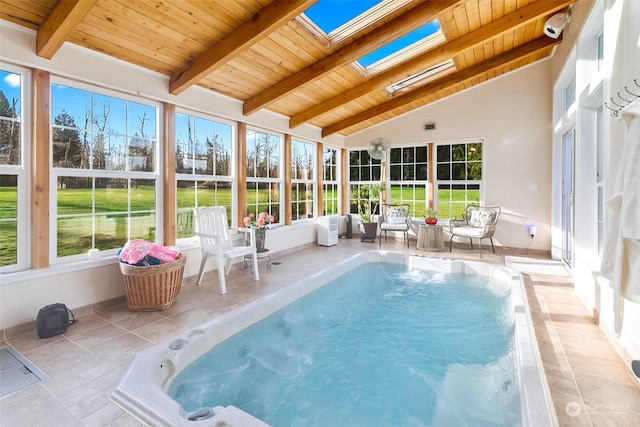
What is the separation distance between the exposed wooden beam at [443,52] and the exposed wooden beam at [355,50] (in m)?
1.18

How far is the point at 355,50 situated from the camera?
13.7 ft

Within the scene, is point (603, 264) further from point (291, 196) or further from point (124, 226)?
point (291, 196)

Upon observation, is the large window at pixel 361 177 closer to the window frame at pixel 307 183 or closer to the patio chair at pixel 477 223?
the window frame at pixel 307 183

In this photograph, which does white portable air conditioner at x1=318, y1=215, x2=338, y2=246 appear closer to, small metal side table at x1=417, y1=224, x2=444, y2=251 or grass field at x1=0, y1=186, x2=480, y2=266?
small metal side table at x1=417, y1=224, x2=444, y2=251

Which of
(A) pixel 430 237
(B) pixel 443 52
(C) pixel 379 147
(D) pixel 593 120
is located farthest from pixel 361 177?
(D) pixel 593 120

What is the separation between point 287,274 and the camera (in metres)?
4.67

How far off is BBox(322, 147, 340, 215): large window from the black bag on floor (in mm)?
5444

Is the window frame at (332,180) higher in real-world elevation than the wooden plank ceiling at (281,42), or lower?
lower

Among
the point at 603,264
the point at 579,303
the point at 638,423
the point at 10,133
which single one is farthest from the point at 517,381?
the point at 10,133

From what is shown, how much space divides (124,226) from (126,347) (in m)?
1.66

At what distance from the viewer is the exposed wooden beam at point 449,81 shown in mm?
5312

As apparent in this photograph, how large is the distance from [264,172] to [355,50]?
8.66 ft

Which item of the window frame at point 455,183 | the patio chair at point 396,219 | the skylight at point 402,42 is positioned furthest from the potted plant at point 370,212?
the skylight at point 402,42

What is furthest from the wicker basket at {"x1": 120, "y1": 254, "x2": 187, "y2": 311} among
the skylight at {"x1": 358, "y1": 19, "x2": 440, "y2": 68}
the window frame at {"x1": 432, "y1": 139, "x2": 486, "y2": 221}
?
the window frame at {"x1": 432, "y1": 139, "x2": 486, "y2": 221}
